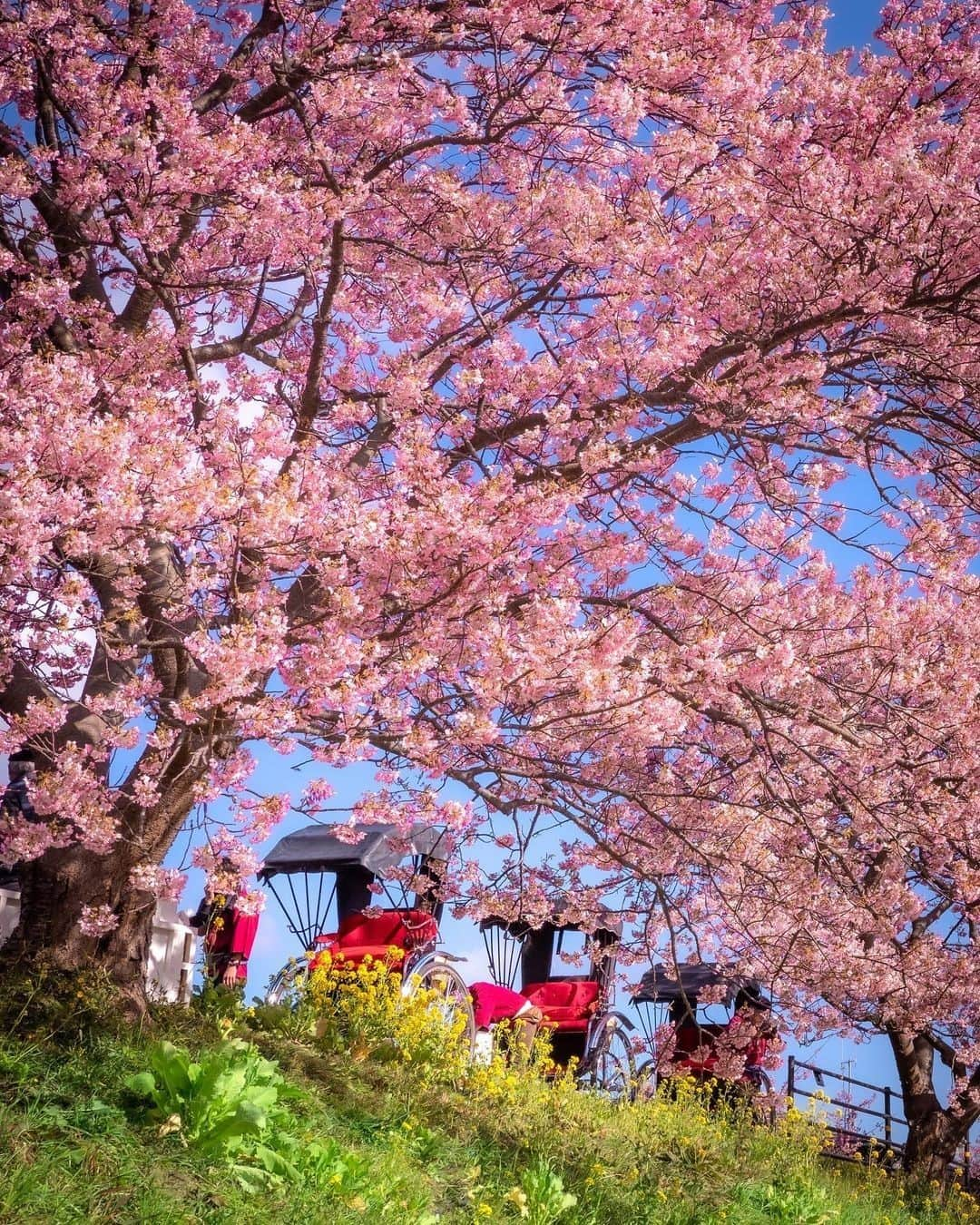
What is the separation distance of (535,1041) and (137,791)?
4805mm

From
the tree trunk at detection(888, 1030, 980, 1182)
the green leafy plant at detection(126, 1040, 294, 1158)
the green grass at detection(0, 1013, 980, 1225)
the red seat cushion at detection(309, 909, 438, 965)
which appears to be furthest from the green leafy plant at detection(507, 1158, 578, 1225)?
the tree trunk at detection(888, 1030, 980, 1182)

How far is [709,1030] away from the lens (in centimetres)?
1145

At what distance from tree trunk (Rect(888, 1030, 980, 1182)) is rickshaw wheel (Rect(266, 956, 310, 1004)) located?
22.7 ft

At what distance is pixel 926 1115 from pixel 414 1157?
9.20m

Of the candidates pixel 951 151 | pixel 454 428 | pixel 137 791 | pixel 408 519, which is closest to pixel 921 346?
pixel 951 151

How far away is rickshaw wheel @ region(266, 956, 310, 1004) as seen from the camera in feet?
26.7

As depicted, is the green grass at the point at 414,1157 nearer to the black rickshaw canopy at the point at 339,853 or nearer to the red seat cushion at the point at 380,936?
the red seat cushion at the point at 380,936

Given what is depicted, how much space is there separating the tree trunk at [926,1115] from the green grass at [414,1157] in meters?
2.58

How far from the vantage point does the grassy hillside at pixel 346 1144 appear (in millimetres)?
4004

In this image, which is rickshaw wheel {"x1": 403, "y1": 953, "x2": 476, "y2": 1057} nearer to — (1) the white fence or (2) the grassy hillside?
(2) the grassy hillside

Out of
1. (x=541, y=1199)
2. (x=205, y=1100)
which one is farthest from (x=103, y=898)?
(x=541, y=1199)

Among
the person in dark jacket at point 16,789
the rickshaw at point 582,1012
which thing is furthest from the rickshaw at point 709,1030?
the person in dark jacket at point 16,789

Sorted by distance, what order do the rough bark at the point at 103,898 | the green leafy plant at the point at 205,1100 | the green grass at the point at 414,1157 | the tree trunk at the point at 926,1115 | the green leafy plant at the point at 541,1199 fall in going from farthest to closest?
the tree trunk at the point at 926,1115 < the rough bark at the point at 103,898 < the green leafy plant at the point at 541,1199 < the green leafy plant at the point at 205,1100 < the green grass at the point at 414,1157

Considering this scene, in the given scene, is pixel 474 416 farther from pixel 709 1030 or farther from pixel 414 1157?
pixel 709 1030
